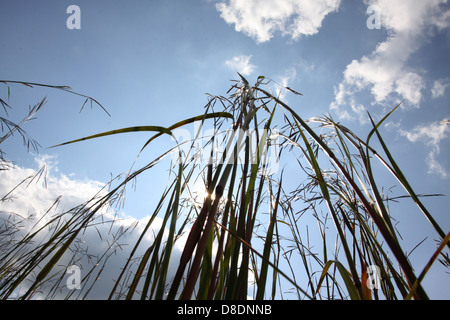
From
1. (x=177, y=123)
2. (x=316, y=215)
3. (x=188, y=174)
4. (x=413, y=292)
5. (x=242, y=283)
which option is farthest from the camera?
(x=316, y=215)

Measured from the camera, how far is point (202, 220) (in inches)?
17.8

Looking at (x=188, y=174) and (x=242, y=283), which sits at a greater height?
(x=188, y=174)

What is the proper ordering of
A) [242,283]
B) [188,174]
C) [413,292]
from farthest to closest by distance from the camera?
[188,174], [242,283], [413,292]
